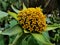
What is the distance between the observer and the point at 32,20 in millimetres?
918

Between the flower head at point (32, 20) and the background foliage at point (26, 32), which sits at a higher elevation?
the flower head at point (32, 20)

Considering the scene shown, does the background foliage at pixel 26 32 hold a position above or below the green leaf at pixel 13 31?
below

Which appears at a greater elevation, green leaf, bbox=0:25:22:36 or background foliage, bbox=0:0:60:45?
green leaf, bbox=0:25:22:36

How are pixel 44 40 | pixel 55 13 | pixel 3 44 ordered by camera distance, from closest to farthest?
pixel 44 40
pixel 3 44
pixel 55 13

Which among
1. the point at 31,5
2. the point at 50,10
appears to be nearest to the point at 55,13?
the point at 50,10

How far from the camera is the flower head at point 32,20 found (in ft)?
3.01

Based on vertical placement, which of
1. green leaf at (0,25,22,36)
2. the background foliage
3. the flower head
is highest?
the flower head

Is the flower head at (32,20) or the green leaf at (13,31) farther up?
the flower head at (32,20)

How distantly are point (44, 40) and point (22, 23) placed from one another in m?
0.12

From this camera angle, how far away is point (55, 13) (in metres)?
1.67

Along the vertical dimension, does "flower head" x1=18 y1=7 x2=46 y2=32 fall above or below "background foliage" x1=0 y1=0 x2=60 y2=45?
above

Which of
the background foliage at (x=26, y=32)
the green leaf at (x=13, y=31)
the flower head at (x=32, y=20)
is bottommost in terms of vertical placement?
the background foliage at (x=26, y=32)

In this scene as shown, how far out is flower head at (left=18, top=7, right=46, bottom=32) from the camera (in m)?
0.92

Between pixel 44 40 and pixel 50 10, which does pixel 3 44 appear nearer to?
pixel 44 40
